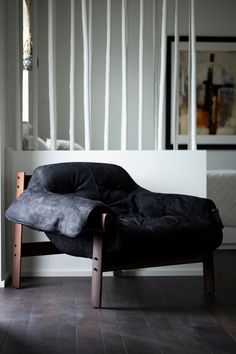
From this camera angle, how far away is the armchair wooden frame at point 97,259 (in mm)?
2873

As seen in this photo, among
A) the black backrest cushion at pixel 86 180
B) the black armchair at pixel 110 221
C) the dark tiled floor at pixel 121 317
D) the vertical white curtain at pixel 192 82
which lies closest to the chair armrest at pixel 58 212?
the black armchair at pixel 110 221

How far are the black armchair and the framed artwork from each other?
3.23 m

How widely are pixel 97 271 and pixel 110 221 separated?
0.29 metres

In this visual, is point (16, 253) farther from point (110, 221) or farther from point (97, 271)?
point (110, 221)

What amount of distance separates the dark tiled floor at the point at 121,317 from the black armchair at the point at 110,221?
0.58 ft

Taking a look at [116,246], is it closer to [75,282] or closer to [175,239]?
[175,239]

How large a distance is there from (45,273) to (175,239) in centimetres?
118

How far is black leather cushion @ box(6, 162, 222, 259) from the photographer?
2879 mm

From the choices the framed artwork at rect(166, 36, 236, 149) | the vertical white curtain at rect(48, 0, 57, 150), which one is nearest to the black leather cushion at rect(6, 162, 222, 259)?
the vertical white curtain at rect(48, 0, 57, 150)

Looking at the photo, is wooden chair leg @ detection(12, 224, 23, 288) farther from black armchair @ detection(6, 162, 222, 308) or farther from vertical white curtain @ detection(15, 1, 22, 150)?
vertical white curtain @ detection(15, 1, 22, 150)

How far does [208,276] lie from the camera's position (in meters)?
3.27

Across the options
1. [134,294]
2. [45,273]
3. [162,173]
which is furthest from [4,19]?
[134,294]

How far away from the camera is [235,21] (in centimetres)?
671

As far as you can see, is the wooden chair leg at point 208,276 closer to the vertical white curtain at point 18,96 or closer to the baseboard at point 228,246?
the vertical white curtain at point 18,96
